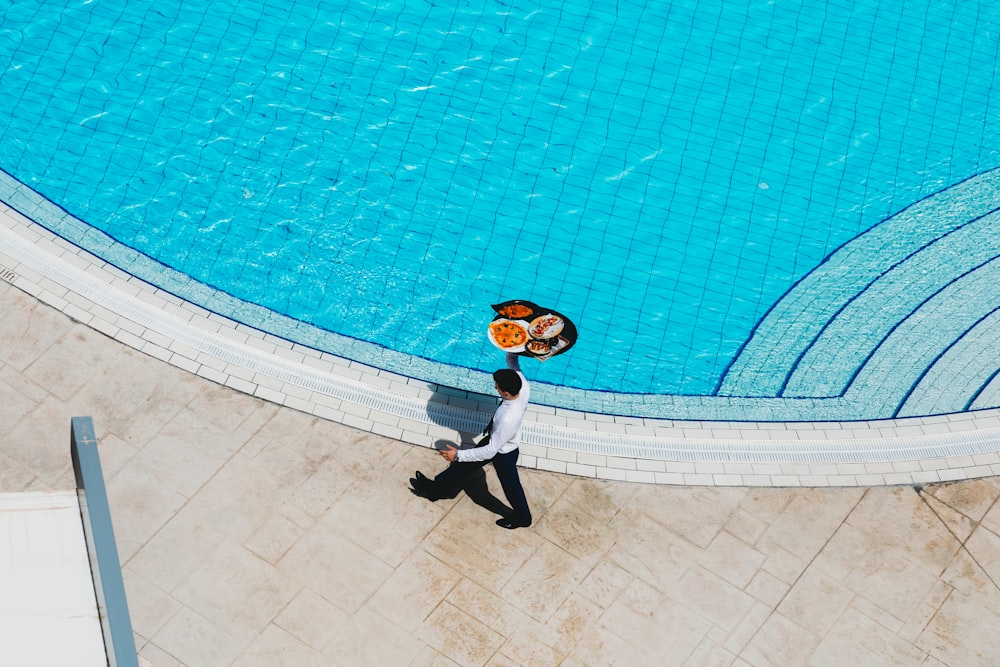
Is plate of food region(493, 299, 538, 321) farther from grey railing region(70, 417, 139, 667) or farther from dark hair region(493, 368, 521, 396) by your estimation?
grey railing region(70, 417, 139, 667)

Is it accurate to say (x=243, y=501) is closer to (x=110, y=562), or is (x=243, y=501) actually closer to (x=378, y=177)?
(x=110, y=562)

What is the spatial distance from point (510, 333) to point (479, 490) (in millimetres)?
1242

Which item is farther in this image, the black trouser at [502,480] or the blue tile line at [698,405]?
the blue tile line at [698,405]

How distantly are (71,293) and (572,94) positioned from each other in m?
5.15

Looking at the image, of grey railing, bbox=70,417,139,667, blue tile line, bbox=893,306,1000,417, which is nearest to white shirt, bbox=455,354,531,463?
Answer: grey railing, bbox=70,417,139,667

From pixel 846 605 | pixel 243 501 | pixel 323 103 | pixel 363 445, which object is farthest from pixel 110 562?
pixel 323 103

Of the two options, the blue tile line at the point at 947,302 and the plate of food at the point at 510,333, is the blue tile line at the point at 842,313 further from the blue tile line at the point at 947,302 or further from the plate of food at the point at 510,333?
the plate of food at the point at 510,333

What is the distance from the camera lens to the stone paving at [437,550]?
7137 millimetres

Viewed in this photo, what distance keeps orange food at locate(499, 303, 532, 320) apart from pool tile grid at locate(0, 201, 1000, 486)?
3.63ft

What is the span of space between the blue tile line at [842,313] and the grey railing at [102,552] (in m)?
5.78

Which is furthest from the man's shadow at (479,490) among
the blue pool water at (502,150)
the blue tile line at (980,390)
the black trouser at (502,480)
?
the blue tile line at (980,390)

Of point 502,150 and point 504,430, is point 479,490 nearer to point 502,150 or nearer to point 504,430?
point 504,430

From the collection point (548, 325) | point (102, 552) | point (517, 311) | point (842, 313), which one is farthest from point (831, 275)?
point (102, 552)

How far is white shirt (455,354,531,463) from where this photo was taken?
22.3 feet
